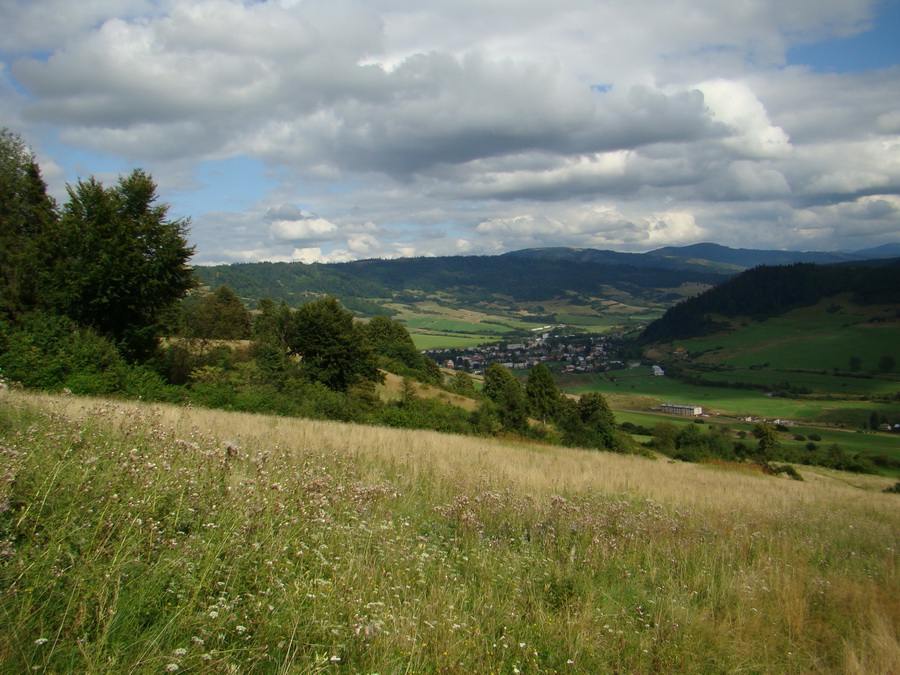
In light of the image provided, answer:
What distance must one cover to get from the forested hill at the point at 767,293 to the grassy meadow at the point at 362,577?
176205 mm

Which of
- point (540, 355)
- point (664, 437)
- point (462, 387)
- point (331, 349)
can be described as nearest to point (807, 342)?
point (540, 355)

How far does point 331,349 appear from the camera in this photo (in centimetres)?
4531

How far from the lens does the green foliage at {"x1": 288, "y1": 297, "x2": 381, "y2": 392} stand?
45.4 meters

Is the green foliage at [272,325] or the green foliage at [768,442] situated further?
the green foliage at [768,442]

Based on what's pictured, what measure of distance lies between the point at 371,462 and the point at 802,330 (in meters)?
168

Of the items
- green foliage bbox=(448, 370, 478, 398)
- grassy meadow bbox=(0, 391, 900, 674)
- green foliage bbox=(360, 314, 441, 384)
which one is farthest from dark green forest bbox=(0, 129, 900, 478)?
green foliage bbox=(360, 314, 441, 384)

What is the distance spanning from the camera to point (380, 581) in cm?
387

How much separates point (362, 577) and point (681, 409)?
318 ft

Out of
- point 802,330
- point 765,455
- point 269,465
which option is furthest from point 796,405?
point 269,465

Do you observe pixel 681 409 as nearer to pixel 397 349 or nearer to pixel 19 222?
pixel 397 349

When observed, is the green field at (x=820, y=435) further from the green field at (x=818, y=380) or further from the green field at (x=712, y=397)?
the green field at (x=818, y=380)

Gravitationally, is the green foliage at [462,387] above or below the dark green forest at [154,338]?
below

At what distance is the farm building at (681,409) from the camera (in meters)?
89.2

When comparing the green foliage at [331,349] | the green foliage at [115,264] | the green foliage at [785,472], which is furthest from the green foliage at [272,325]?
the green foliage at [785,472]
